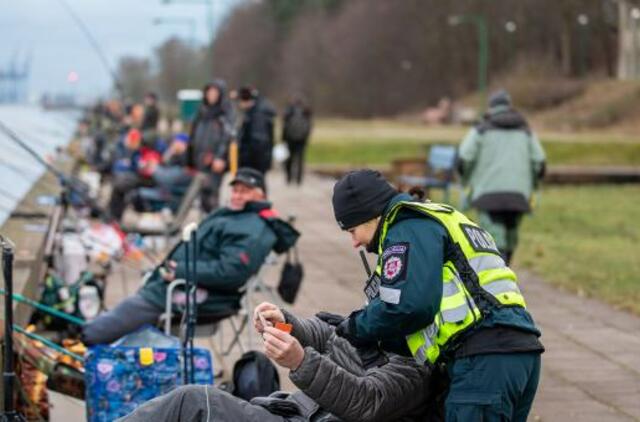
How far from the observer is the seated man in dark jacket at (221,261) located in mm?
7289

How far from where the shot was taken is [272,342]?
4312 mm

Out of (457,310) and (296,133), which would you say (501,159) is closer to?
(457,310)

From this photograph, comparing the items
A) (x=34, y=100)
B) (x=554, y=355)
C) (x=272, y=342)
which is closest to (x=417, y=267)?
(x=272, y=342)

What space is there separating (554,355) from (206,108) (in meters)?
6.72

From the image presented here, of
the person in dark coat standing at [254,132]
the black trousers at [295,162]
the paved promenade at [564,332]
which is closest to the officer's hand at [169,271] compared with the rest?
the paved promenade at [564,332]

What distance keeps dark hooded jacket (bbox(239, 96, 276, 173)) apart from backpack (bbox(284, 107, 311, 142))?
9.43 meters

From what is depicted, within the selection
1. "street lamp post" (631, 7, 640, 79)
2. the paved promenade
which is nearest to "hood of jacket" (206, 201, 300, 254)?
the paved promenade

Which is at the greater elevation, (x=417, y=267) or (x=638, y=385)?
(x=417, y=267)

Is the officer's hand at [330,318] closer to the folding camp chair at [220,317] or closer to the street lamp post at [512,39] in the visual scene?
the folding camp chair at [220,317]

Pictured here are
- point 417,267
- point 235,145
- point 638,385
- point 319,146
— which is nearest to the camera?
point 417,267

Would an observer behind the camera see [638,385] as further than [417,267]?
Yes

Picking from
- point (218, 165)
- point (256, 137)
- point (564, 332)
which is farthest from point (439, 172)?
point (564, 332)

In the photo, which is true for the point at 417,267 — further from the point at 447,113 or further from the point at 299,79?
the point at 299,79

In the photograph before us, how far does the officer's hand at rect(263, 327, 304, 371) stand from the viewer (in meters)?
4.29
